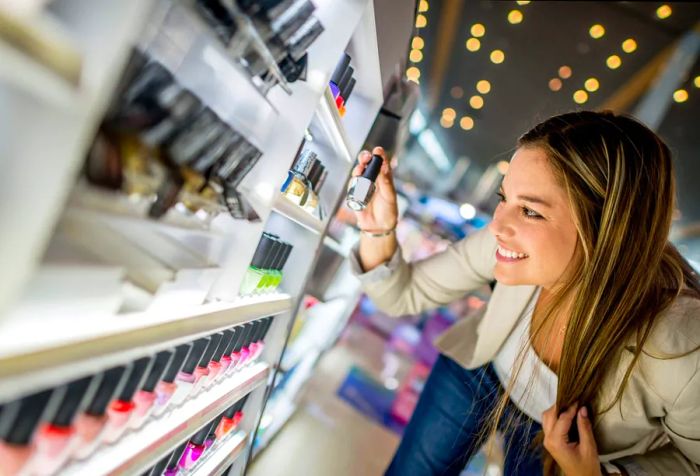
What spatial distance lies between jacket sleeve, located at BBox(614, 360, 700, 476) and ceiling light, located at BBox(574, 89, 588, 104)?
4095 millimetres

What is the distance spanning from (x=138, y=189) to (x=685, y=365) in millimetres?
1254

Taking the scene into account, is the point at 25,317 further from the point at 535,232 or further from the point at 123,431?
the point at 535,232

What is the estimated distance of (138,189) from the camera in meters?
0.59

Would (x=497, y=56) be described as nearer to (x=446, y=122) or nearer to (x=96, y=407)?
(x=446, y=122)

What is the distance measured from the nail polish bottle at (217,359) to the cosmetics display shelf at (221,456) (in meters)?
0.29

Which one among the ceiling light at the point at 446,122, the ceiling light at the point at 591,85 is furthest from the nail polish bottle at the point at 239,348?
the ceiling light at the point at 446,122

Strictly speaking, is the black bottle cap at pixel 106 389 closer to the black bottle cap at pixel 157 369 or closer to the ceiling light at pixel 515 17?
the black bottle cap at pixel 157 369

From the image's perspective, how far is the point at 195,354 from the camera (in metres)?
0.95

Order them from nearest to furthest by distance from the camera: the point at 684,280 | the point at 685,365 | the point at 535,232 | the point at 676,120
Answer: the point at 685,365, the point at 535,232, the point at 684,280, the point at 676,120

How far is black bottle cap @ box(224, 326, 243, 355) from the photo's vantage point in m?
1.15

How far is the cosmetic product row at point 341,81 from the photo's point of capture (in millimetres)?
1259

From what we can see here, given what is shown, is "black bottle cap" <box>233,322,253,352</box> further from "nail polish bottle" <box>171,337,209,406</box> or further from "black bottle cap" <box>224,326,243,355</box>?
"nail polish bottle" <box>171,337,209,406</box>

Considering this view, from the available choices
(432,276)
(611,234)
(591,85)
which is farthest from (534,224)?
(591,85)

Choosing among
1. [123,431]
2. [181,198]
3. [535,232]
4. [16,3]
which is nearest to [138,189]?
[181,198]
